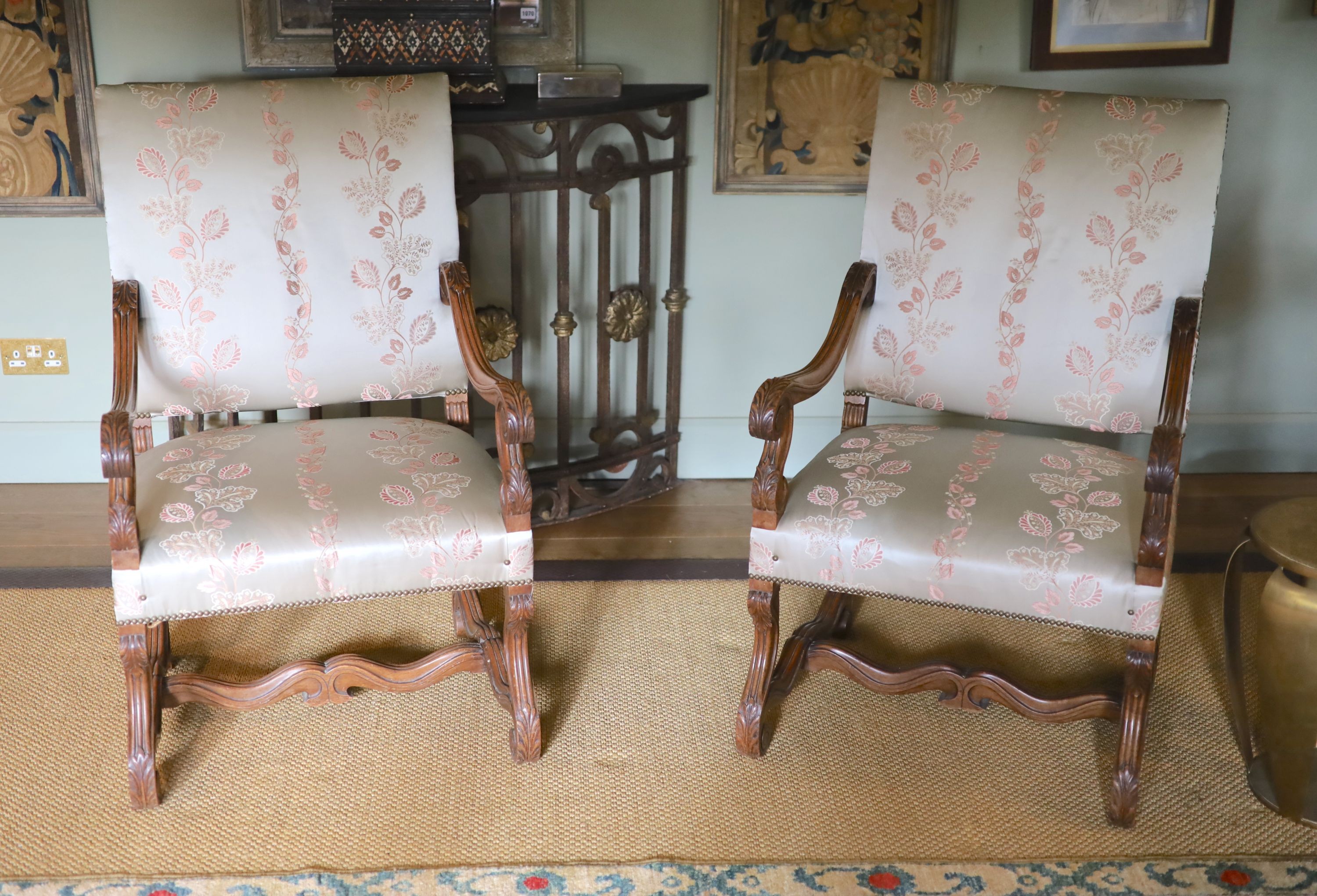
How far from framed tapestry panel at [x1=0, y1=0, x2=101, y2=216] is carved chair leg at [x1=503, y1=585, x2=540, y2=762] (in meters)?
A: 1.55

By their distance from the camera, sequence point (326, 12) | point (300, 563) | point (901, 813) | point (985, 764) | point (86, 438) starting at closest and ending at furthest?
point (300, 563) < point (901, 813) < point (985, 764) < point (326, 12) < point (86, 438)

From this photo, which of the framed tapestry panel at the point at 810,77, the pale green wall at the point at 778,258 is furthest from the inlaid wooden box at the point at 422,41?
the framed tapestry panel at the point at 810,77

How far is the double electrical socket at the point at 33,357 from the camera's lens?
277 centimetres

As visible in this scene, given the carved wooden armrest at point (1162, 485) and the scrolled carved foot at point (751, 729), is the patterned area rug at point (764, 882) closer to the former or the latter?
the scrolled carved foot at point (751, 729)

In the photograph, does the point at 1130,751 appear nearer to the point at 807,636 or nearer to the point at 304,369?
the point at 807,636

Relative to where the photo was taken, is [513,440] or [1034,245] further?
[1034,245]

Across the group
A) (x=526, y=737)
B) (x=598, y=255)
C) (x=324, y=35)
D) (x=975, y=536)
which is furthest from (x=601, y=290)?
(x=975, y=536)

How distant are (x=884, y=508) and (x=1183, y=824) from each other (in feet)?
2.23

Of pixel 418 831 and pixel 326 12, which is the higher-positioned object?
pixel 326 12

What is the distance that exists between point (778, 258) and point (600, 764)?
142cm

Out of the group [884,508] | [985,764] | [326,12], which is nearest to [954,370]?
[884,508]

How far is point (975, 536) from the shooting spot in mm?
1698

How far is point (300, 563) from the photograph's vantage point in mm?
1690

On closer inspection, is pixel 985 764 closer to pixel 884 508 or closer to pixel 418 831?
pixel 884 508
